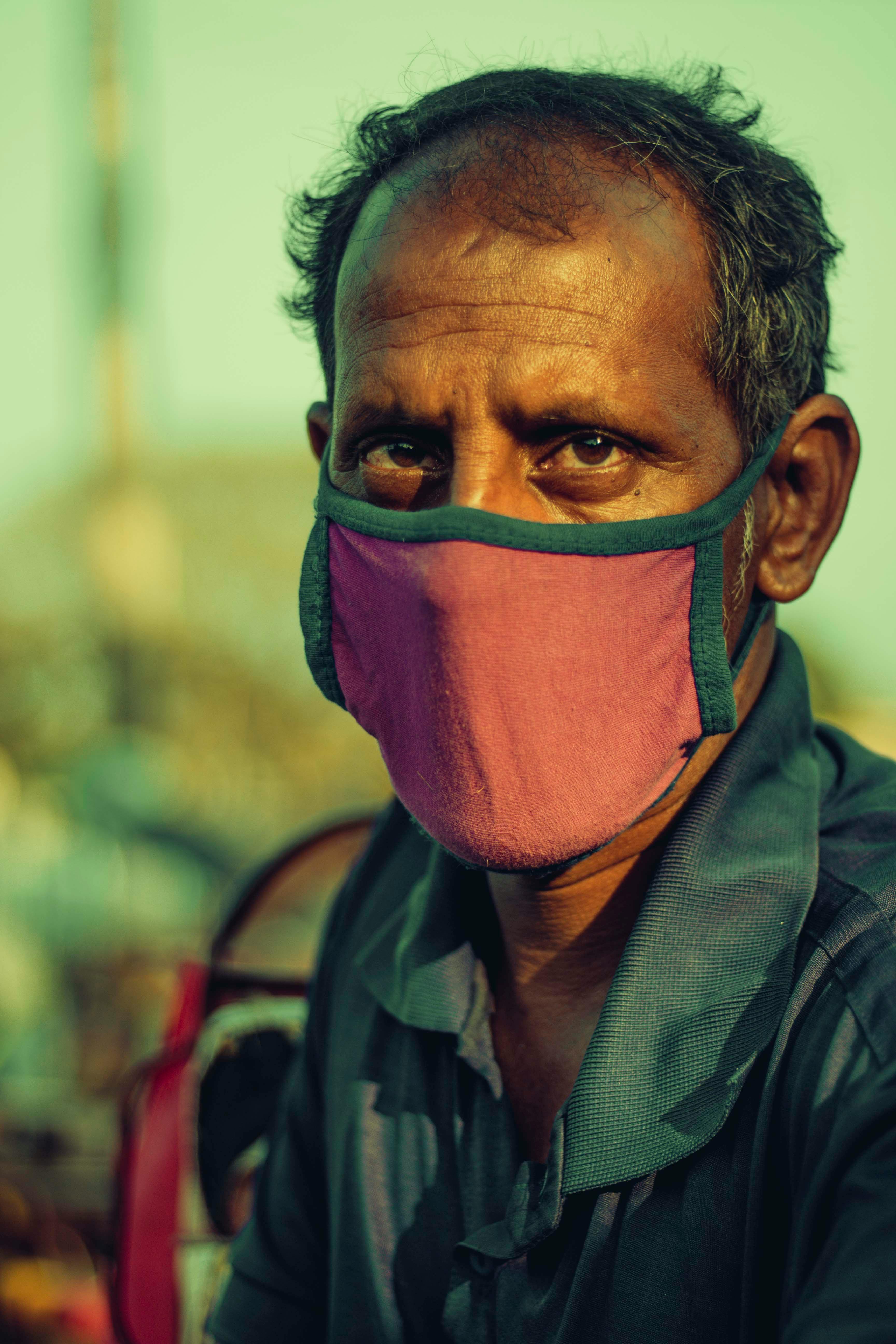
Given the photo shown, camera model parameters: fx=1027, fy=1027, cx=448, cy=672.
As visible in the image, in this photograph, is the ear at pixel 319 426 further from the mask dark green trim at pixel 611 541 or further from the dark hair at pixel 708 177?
the mask dark green trim at pixel 611 541

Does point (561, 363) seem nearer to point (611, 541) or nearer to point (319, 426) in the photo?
point (611, 541)

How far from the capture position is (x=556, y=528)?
45.1 inches

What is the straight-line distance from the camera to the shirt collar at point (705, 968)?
107cm

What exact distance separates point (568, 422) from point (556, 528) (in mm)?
145

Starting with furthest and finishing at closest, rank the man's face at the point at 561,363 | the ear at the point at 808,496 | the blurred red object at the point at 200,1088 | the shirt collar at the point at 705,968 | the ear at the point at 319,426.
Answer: the blurred red object at the point at 200,1088 → the ear at the point at 319,426 → the ear at the point at 808,496 → the man's face at the point at 561,363 → the shirt collar at the point at 705,968

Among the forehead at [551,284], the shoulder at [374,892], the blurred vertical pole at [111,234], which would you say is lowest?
the shoulder at [374,892]

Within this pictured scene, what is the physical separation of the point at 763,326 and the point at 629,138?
0.96 ft

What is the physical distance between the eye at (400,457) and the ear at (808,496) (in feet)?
1.54

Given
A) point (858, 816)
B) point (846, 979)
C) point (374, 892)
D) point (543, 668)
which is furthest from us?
point (374, 892)

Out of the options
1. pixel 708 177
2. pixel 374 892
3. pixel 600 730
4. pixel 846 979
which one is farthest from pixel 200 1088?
pixel 708 177

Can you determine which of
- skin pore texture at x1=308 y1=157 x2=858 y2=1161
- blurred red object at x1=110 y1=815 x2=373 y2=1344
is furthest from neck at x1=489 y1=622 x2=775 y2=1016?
blurred red object at x1=110 y1=815 x2=373 y2=1344

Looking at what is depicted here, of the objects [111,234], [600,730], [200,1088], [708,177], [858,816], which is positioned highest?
[111,234]

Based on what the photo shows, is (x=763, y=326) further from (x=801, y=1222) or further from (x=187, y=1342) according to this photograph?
(x=187, y=1342)

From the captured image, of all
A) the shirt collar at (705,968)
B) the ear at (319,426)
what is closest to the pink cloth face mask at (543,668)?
the shirt collar at (705,968)
